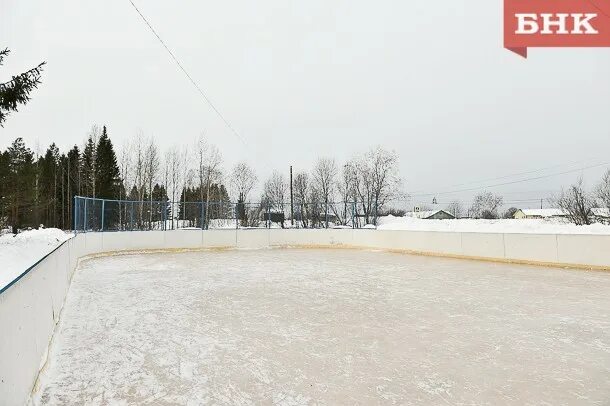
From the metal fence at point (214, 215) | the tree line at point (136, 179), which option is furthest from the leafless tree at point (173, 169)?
the metal fence at point (214, 215)

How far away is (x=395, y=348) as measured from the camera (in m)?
3.79

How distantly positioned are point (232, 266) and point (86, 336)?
21.0 ft

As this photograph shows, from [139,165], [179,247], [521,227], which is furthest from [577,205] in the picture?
[139,165]

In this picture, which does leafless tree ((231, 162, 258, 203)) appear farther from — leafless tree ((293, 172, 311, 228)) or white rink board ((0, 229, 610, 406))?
white rink board ((0, 229, 610, 406))

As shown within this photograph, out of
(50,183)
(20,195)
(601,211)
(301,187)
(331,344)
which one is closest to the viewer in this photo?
(331,344)

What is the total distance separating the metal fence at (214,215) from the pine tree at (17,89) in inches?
149

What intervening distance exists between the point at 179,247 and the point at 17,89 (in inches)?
319

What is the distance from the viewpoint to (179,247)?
16.3m

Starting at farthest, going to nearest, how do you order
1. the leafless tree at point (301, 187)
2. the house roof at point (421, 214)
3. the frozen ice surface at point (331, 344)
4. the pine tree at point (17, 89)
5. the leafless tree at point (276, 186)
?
the house roof at point (421, 214) → the leafless tree at point (276, 186) → the leafless tree at point (301, 187) → the pine tree at point (17, 89) → the frozen ice surface at point (331, 344)

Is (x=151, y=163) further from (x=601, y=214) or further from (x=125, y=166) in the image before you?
(x=601, y=214)

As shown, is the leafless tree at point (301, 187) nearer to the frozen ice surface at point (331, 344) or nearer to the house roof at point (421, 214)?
the house roof at point (421, 214)

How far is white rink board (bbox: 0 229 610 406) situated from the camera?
91.9 inches

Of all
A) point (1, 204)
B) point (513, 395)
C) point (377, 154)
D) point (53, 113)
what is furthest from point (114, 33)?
point (377, 154)

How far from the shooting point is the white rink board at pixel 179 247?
7.66 ft
